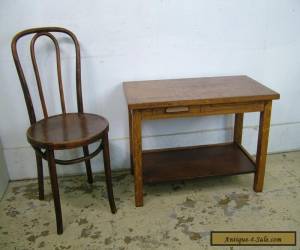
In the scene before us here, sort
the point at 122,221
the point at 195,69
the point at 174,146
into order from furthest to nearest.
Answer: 1. the point at 174,146
2. the point at 195,69
3. the point at 122,221

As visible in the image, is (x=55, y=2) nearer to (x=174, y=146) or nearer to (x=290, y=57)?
(x=174, y=146)

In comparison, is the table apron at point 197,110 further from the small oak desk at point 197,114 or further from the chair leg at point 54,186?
the chair leg at point 54,186

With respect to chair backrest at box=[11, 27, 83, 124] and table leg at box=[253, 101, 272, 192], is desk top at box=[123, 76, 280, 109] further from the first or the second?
chair backrest at box=[11, 27, 83, 124]

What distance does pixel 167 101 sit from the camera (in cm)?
161

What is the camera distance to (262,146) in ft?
6.11

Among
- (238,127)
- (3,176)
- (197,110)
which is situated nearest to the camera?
(197,110)

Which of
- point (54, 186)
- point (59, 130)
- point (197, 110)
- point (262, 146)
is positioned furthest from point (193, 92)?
point (54, 186)

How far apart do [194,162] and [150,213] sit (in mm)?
482

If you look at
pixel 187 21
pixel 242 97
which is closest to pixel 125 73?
pixel 187 21

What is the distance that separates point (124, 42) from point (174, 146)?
0.85 metres

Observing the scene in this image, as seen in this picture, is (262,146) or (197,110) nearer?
(197,110)

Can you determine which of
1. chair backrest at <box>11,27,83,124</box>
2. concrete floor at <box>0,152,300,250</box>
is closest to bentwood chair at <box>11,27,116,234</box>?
chair backrest at <box>11,27,83,124</box>

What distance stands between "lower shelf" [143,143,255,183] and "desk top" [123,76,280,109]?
521 millimetres

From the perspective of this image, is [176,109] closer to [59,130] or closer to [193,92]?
[193,92]
